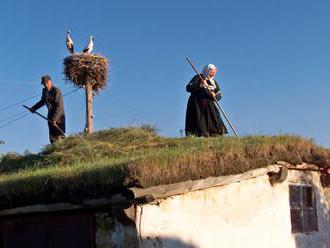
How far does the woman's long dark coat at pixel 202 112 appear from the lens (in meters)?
11.4

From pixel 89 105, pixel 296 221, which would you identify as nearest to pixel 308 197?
pixel 296 221

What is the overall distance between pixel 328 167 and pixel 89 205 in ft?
13.8

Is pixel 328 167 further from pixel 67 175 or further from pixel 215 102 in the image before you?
pixel 67 175

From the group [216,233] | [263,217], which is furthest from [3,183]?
[263,217]

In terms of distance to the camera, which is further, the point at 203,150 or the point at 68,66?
the point at 68,66

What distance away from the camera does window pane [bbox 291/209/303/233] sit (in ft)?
28.4

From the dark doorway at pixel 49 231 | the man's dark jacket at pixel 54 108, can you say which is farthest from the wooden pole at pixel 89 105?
the dark doorway at pixel 49 231

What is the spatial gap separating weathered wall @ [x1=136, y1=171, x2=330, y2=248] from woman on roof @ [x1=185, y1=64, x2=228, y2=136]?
2727mm

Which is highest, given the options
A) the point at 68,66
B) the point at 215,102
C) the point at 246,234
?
the point at 68,66

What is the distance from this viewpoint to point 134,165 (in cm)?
614

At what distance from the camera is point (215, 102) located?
37.8 feet

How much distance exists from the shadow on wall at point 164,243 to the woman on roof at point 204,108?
4.77 metres

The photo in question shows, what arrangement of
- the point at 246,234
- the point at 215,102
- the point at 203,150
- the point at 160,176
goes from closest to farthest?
the point at 160,176 < the point at 203,150 < the point at 246,234 < the point at 215,102

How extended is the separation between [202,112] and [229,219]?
13.8 ft
